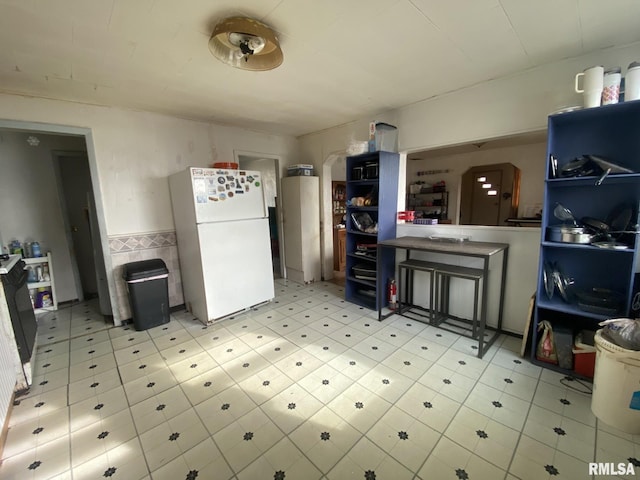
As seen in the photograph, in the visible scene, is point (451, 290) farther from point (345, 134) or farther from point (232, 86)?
point (232, 86)

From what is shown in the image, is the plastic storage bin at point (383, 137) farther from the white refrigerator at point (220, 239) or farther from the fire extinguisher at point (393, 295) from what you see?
the fire extinguisher at point (393, 295)

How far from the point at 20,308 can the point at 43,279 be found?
5.66 feet

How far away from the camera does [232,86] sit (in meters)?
2.37

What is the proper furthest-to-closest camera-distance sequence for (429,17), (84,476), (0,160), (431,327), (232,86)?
(0,160) < (431,327) < (232,86) < (429,17) < (84,476)

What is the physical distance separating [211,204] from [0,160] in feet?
9.27

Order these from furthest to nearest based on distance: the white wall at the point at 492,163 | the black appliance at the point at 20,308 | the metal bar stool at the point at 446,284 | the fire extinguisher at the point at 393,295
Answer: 1. the white wall at the point at 492,163
2. the fire extinguisher at the point at 393,295
3. the metal bar stool at the point at 446,284
4. the black appliance at the point at 20,308

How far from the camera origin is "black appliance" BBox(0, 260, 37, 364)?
6.48 ft

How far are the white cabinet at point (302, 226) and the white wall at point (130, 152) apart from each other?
126 cm

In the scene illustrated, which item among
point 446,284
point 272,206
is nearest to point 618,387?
point 446,284

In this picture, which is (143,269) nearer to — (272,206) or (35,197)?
(35,197)

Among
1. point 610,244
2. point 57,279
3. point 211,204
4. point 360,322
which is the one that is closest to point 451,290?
point 360,322

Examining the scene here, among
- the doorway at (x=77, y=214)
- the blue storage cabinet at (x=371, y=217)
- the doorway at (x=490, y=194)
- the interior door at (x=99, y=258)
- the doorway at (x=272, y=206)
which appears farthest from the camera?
the doorway at (x=490, y=194)

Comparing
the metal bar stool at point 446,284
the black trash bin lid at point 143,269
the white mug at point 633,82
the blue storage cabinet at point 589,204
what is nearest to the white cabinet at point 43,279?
the black trash bin lid at point 143,269

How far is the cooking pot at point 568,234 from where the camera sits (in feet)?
6.09
